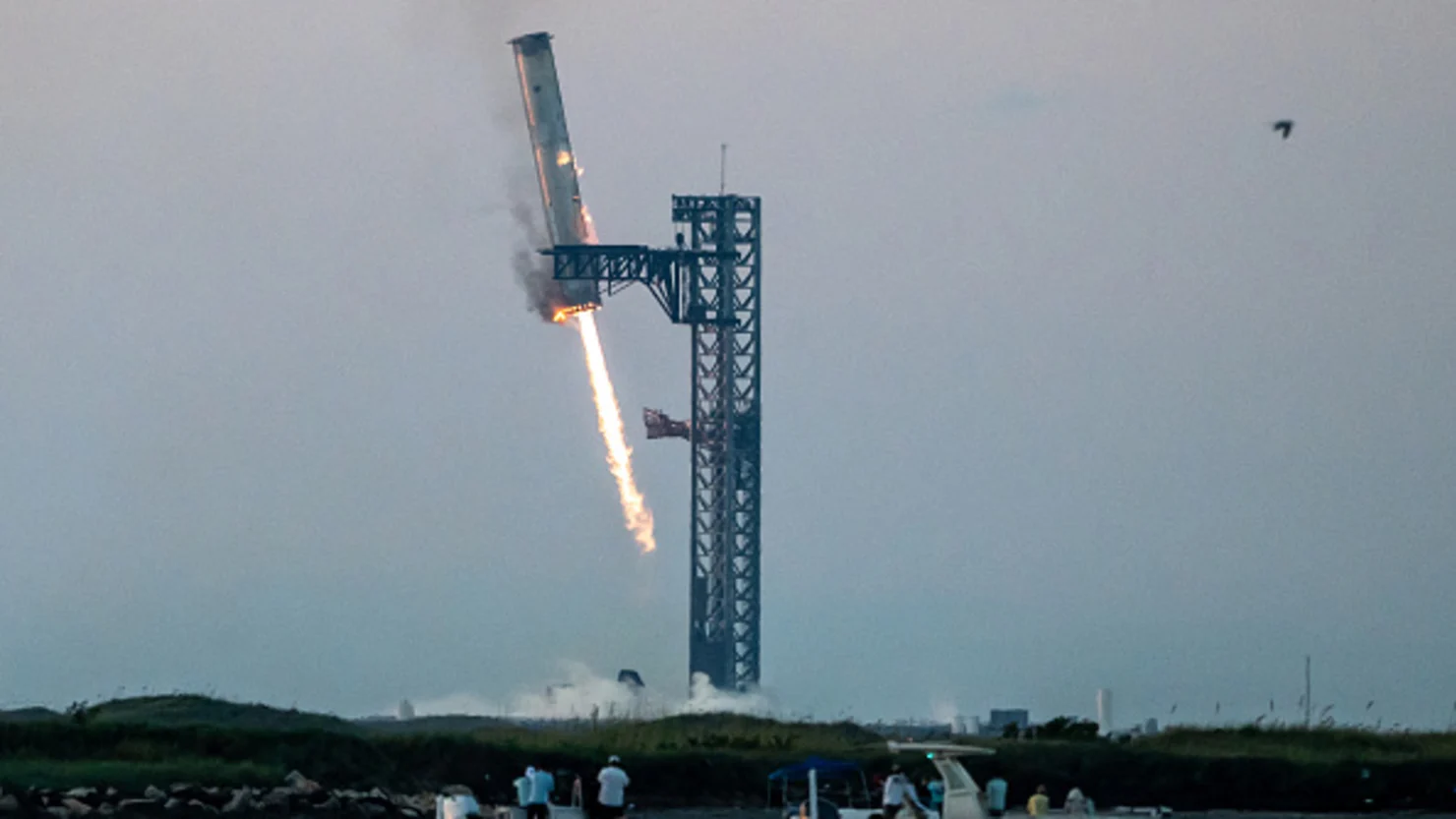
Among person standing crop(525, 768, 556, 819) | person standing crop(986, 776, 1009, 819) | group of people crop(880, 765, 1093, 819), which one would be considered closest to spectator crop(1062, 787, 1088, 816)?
group of people crop(880, 765, 1093, 819)

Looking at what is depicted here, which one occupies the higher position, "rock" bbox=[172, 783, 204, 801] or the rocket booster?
the rocket booster

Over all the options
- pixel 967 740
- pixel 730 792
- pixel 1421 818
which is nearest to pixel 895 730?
pixel 967 740

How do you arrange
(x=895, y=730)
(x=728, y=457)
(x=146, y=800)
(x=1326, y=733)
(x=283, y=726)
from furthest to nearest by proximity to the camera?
1. (x=728, y=457)
2. (x=895, y=730)
3. (x=1326, y=733)
4. (x=283, y=726)
5. (x=146, y=800)

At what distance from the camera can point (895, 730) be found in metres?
80.9

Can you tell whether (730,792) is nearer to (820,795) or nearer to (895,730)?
(820,795)

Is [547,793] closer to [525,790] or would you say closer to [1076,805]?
[525,790]

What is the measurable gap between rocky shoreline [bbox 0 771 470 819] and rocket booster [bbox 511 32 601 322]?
40303mm

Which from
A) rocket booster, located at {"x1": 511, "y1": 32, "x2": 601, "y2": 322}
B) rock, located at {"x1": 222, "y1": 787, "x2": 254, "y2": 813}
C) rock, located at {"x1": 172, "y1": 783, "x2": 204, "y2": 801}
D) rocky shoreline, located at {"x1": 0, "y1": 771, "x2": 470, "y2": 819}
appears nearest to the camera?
rocky shoreline, located at {"x1": 0, "y1": 771, "x2": 470, "y2": 819}

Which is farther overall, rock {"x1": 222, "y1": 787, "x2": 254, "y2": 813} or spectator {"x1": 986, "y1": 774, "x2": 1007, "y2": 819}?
spectator {"x1": 986, "y1": 774, "x2": 1007, "y2": 819}

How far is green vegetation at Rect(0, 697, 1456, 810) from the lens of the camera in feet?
198

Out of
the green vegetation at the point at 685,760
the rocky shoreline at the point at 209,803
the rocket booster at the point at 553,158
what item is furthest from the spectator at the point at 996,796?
the rocket booster at the point at 553,158

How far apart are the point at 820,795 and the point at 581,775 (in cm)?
835

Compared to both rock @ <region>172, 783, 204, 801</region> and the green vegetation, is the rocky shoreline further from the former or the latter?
the green vegetation

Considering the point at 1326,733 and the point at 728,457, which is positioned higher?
the point at 728,457
